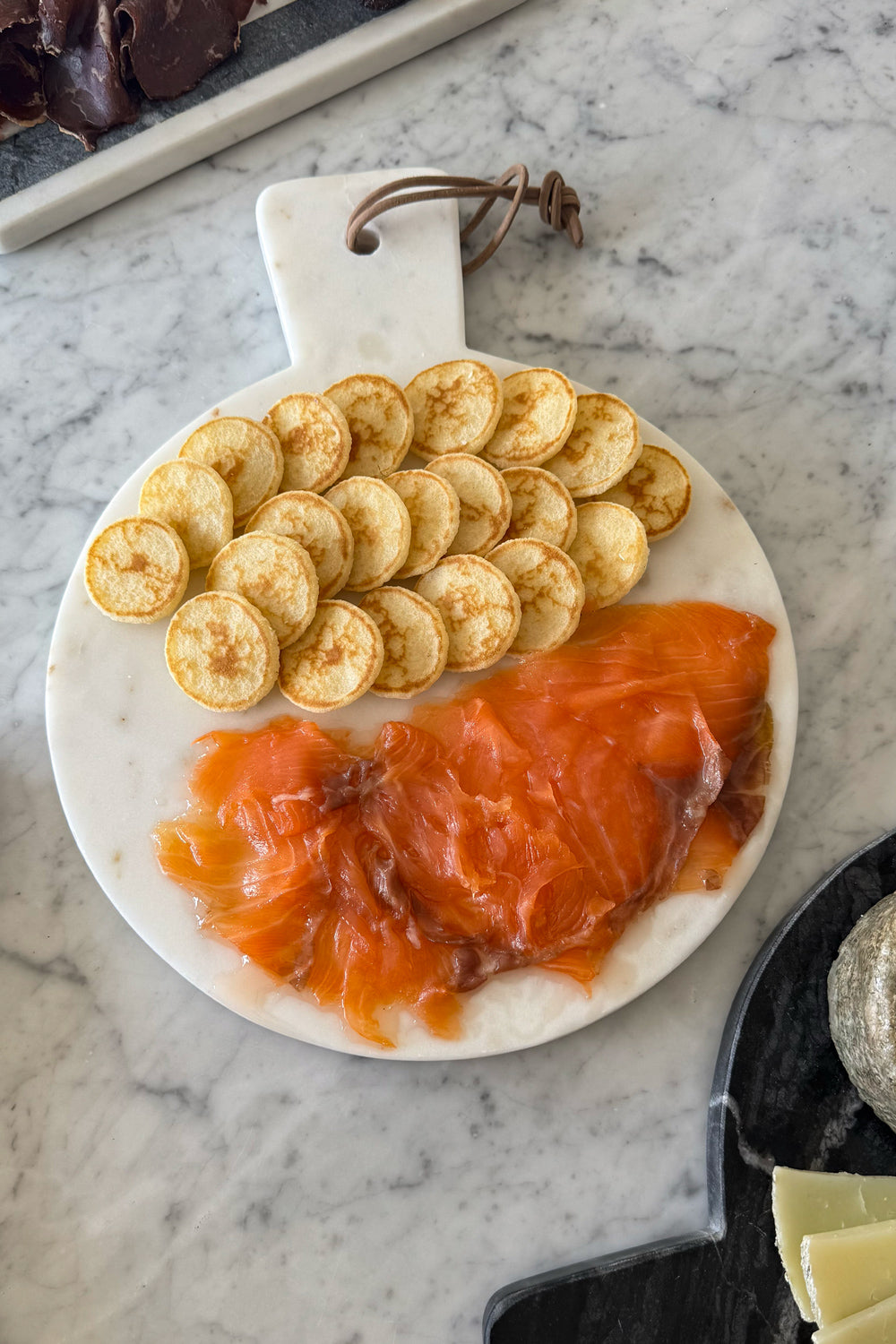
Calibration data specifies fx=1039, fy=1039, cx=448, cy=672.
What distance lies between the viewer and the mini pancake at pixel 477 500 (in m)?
1.86

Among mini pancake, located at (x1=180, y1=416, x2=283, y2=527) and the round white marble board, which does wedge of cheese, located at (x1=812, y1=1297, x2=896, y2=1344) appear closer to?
the round white marble board

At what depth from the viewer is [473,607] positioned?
183 centimetres

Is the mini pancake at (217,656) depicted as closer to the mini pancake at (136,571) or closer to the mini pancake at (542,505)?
the mini pancake at (136,571)

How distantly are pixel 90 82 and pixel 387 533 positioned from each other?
113 centimetres

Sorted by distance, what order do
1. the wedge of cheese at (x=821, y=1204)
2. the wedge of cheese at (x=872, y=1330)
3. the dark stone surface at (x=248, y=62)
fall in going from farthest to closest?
the dark stone surface at (x=248, y=62)
the wedge of cheese at (x=821, y=1204)
the wedge of cheese at (x=872, y=1330)

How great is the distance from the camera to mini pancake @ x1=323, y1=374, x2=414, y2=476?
1902mm

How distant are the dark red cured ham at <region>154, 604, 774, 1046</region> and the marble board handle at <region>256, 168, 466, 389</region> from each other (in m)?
0.72

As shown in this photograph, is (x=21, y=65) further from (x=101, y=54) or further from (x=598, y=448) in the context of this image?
(x=598, y=448)

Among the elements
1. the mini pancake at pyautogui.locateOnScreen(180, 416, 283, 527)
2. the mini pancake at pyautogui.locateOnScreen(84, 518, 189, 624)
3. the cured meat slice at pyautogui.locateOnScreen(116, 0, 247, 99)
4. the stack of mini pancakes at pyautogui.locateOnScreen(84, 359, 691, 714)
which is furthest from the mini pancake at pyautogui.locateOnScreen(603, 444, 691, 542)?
the cured meat slice at pyautogui.locateOnScreen(116, 0, 247, 99)

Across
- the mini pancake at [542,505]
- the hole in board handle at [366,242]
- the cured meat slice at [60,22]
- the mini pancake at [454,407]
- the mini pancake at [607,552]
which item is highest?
the cured meat slice at [60,22]

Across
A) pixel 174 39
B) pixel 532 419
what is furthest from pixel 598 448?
pixel 174 39

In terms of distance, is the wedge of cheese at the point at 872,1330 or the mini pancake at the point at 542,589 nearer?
the wedge of cheese at the point at 872,1330

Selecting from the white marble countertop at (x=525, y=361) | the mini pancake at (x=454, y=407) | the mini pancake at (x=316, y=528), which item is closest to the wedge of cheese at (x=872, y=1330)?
the white marble countertop at (x=525, y=361)

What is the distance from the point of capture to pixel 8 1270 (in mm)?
1782
